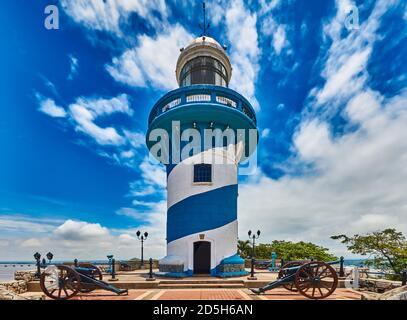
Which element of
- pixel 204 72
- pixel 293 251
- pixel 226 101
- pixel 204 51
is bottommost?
pixel 293 251

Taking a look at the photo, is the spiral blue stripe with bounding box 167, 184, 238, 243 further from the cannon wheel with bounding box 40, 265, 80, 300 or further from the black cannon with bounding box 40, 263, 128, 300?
the cannon wheel with bounding box 40, 265, 80, 300

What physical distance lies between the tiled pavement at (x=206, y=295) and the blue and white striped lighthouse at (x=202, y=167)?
2763mm

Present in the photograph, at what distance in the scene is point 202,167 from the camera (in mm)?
13742

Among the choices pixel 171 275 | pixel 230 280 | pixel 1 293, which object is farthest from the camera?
pixel 171 275

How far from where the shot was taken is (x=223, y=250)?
12.8 metres

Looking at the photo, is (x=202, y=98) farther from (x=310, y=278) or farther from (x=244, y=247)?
(x=244, y=247)

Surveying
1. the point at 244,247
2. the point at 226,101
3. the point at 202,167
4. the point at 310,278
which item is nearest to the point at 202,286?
the point at 310,278

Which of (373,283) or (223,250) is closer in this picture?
(373,283)

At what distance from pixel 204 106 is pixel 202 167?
11.0ft

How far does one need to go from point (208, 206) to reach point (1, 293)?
8.88 metres


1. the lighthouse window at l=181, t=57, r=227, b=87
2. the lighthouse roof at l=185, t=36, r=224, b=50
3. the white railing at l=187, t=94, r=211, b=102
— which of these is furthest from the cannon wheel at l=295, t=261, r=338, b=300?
the lighthouse roof at l=185, t=36, r=224, b=50
